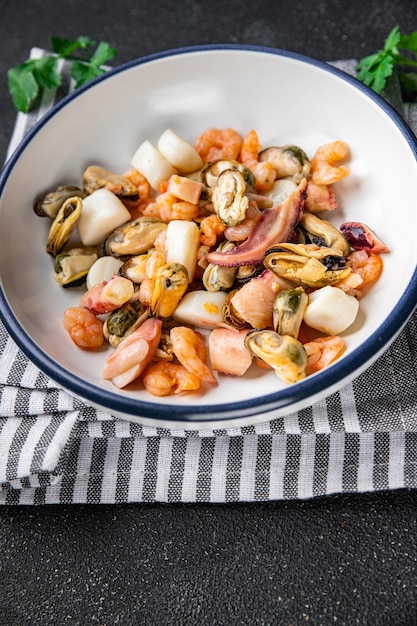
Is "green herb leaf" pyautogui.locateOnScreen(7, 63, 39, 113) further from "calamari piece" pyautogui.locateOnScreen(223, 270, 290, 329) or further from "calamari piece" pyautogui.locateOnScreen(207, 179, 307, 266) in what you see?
"calamari piece" pyautogui.locateOnScreen(223, 270, 290, 329)

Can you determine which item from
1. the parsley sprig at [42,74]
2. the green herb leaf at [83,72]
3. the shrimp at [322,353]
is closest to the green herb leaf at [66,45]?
the parsley sprig at [42,74]

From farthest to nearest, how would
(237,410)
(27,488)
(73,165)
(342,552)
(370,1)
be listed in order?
(370,1) → (73,165) → (27,488) → (342,552) → (237,410)

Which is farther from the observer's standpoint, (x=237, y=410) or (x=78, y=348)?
(x=78, y=348)

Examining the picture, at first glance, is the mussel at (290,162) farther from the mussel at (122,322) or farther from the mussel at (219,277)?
the mussel at (122,322)

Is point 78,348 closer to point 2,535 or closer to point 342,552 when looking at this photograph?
point 2,535

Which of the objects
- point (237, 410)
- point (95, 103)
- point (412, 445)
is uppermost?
point (95, 103)

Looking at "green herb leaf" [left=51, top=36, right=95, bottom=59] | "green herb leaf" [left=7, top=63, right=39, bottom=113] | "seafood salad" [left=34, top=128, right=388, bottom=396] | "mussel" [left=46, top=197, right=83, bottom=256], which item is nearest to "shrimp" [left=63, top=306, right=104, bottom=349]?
"seafood salad" [left=34, top=128, right=388, bottom=396]

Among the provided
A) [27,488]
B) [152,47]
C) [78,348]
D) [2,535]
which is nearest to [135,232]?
[78,348]
